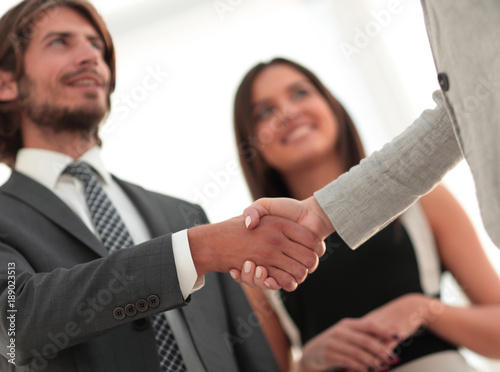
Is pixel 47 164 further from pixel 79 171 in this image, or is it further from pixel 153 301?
pixel 153 301

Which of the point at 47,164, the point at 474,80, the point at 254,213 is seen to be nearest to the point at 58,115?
the point at 47,164

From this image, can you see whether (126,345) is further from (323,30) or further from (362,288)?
(323,30)

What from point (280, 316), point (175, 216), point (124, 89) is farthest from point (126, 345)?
point (124, 89)

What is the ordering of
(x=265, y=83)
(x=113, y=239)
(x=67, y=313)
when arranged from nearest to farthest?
(x=67, y=313) < (x=113, y=239) < (x=265, y=83)

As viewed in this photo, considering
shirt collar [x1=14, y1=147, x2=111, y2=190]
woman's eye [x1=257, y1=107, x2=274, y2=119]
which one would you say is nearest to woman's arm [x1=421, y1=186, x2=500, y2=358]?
woman's eye [x1=257, y1=107, x2=274, y2=119]

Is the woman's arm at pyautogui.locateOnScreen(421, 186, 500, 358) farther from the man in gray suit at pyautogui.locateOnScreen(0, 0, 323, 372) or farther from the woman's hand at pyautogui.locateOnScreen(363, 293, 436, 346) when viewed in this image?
the man in gray suit at pyautogui.locateOnScreen(0, 0, 323, 372)

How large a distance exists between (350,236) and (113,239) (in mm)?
498

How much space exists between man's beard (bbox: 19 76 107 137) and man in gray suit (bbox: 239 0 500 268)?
20.7 inches

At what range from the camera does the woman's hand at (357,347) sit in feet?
4.42

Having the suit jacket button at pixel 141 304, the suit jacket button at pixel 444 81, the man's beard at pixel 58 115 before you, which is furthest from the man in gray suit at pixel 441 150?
the man's beard at pixel 58 115

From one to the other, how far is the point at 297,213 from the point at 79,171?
0.53 m

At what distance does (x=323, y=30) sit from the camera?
2.91 metres

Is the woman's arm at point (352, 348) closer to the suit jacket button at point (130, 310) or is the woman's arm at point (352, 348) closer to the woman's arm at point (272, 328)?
the woman's arm at point (272, 328)

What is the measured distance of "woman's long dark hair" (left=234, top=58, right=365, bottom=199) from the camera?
5.77 feet
